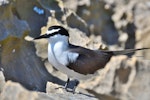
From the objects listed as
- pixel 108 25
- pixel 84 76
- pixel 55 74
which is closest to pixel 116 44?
pixel 108 25

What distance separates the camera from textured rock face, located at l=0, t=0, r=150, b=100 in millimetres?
2266

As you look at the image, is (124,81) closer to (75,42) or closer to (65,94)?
(65,94)

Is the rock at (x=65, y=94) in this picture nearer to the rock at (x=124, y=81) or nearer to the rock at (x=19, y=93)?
the rock at (x=19, y=93)

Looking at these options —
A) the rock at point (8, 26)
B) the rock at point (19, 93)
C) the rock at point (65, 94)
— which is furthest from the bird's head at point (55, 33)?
the rock at point (19, 93)

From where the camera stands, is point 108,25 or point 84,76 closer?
point 84,76

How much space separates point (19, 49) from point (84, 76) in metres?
0.77

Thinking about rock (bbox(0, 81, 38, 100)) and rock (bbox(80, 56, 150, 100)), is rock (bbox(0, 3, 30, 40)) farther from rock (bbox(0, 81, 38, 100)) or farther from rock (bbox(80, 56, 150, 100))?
rock (bbox(80, 56, 150, 100))

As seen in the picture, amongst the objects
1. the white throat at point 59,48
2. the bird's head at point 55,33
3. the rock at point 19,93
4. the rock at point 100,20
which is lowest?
the rock at point 19,93

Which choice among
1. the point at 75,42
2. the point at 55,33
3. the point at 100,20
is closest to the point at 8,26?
the point at 55,33

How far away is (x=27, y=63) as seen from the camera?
5363 mm

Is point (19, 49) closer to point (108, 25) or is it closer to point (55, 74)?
point (55, 74)

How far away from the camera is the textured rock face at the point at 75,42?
2.27 m

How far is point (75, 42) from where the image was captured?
20.1 ft

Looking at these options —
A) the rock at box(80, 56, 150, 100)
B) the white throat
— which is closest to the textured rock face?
the rock at box(80, 56, 150, 100)
